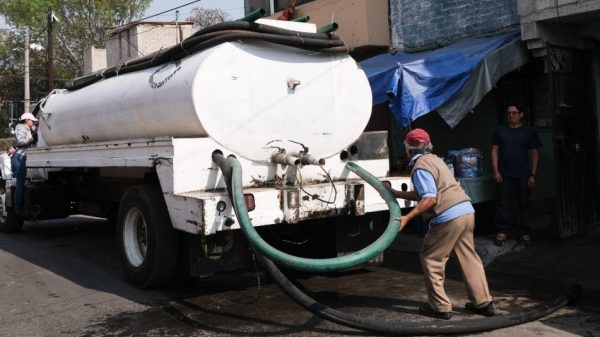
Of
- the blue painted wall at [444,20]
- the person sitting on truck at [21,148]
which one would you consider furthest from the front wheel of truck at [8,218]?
the blue painted wall at [444,20]

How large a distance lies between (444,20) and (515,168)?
3284 mm

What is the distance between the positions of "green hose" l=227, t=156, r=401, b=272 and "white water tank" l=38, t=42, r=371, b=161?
0.56 meters

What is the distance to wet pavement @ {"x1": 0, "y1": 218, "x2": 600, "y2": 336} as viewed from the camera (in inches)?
193

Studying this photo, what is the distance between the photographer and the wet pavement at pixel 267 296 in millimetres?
4898

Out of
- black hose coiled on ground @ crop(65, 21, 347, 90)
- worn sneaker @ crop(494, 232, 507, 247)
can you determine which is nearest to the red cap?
black hose coiled on ground @ crop(65, 21, 347, 90)

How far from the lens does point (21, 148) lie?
9750mm

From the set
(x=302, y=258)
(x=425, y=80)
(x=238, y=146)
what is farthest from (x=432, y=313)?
(x=425, y=80)

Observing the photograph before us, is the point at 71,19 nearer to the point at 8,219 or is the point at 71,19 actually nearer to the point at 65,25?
the point at 65,25

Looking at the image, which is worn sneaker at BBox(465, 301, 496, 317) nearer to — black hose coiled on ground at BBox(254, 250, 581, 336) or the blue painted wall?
black hose coiled on ground at BBox(254, 250, 581, 336)

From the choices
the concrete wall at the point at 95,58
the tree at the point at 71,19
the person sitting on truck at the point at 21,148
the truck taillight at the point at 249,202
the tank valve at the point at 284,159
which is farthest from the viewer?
the tree at the point at 71,19

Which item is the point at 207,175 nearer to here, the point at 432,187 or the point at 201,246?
the point at 201,246

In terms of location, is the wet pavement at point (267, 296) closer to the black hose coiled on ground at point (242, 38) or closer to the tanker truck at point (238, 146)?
the tanker truck at point (238, 146)

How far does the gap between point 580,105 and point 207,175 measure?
5301 mm

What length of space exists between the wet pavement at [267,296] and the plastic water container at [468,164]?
862 millimetres
